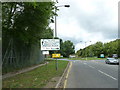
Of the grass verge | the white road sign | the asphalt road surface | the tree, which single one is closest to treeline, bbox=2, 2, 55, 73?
the white road sign

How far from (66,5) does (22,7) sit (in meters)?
6.89

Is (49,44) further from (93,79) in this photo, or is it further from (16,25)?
(93,79)

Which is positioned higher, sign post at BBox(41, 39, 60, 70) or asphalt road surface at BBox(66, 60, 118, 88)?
sign post at BBox(41, 39, 60, 70)

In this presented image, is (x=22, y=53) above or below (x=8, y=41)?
below

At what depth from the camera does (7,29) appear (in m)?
16.7

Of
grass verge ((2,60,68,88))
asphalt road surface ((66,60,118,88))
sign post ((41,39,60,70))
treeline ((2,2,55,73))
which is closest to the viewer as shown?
grass verge ((2,60,68,88))

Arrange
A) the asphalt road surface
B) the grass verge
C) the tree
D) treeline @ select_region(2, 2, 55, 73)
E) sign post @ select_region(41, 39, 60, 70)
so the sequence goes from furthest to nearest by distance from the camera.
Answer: the tree, sign post @ select_region(41, 39, 60, 70), treeline @ select_region(2, 2, 55, 73), the asphalt road surface, the grass verge

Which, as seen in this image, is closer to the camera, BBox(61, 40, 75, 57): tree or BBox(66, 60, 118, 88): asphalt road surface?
BBox(66, 60, 118, 88): asphalt road surface

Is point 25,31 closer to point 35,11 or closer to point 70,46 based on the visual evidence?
point 35,11

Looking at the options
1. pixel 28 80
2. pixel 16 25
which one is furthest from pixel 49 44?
pixel 28 80

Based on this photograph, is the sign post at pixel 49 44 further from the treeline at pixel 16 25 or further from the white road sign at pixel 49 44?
the treeline at pixel 16 25

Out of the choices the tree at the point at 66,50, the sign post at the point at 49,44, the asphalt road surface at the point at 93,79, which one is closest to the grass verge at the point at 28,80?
the asphalt road surface at the point at 93,79

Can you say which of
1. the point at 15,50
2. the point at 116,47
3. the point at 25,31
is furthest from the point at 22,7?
the point at 116,47

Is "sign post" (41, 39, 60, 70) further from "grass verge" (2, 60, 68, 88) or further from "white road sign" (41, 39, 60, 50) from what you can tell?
"grass verge" (2, 60, 68, 88)
